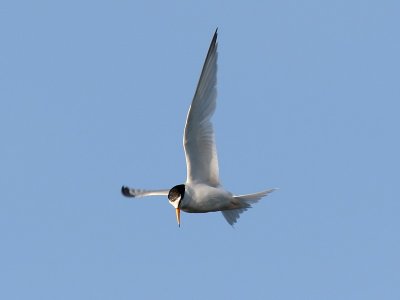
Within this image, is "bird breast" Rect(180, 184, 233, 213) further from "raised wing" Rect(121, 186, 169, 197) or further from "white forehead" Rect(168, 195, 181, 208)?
"raised wing" Rect(121, 186, 169, 197)

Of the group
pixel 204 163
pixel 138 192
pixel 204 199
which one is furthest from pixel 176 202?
pixel 138 192

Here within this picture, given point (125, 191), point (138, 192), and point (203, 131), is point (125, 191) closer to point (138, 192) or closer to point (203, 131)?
point (138, 192)

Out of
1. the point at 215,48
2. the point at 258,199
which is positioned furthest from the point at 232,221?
the point at 215,48

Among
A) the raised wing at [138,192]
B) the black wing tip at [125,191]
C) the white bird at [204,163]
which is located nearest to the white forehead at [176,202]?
the white bird at [204,163]

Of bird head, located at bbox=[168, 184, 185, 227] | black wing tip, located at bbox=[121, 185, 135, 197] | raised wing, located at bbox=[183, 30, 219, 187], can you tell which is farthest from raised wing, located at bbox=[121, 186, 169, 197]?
bird head, located at bbox=[168, 184, 185, 227]

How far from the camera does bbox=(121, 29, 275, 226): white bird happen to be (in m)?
15.1

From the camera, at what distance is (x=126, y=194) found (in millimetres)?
18031

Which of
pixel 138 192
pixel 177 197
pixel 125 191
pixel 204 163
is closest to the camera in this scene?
pixel 177 197

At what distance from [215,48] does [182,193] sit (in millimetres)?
2398

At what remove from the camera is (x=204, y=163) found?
15969 millimetres

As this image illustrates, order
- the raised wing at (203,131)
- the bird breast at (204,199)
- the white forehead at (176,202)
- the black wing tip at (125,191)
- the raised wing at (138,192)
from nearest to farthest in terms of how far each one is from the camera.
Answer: the raised wing at (203,131) < the white forehead at (176,202) < the bird breast at (204,199) < the raised wing at (138,192) < the black wing tip at (125,191)

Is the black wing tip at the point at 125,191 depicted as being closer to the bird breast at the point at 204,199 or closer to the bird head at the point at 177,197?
the bird breast at the point at 204,199

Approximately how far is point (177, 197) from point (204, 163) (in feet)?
2.89

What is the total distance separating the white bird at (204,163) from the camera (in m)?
15.1
